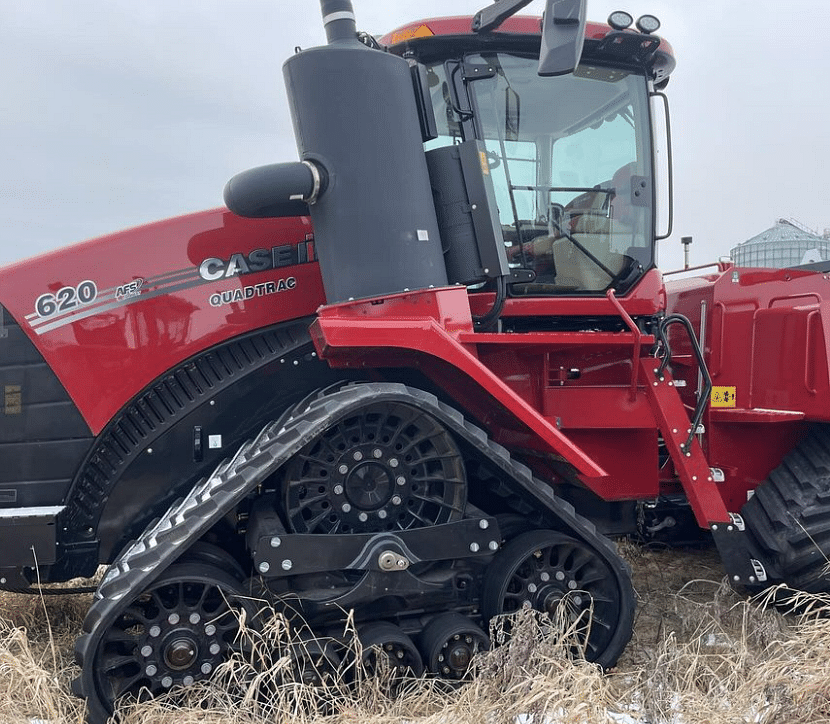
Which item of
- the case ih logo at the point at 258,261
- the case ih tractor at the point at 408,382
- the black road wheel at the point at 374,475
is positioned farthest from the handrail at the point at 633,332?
the case ih logo at the point at 258,261

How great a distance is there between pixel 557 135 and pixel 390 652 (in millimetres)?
2504

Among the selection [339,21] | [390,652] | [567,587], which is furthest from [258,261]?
[567,587]

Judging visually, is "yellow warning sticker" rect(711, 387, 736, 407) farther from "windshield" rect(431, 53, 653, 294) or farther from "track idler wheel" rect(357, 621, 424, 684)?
"track idler wheel" rect(357, 621, 424, 684)

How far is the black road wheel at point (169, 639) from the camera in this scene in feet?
8.79

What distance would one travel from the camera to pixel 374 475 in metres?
2.96

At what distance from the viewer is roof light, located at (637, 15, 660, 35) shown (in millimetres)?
3855

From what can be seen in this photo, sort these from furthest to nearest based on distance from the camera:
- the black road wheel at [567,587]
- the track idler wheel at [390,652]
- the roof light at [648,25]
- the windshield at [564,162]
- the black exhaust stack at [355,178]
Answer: the roof light at [648,25] → the windshield at [564,162] → the black exhaust stack at [355,178] → the black road wheel at [567,587] → the track idler wheel at [390,652]

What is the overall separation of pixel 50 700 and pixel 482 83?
3.07 m

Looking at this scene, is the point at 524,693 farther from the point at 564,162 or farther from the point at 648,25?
the point at 648,25

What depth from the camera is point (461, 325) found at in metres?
3.17

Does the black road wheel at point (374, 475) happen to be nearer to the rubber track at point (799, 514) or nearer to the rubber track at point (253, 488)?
the rubber track at point (253, 488)

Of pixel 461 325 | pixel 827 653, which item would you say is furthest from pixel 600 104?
pixel 827 653

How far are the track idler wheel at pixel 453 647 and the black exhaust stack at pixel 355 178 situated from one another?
4.35ft

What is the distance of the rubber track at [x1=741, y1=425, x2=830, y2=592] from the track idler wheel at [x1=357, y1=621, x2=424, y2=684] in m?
1.77
